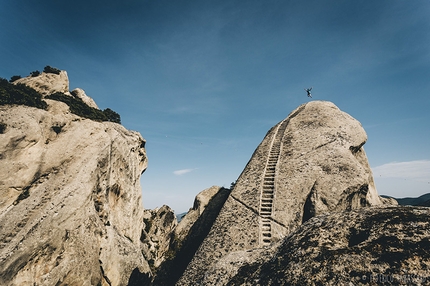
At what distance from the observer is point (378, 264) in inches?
182

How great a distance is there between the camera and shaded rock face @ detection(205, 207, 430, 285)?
4.42 m

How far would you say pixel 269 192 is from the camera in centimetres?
2648

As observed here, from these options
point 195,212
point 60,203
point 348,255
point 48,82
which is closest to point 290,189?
point 195,212

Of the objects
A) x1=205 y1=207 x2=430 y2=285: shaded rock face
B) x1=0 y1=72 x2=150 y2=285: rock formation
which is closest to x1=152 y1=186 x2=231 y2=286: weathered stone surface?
x1=0 y1=72 x2=150 y2=285: rock formation

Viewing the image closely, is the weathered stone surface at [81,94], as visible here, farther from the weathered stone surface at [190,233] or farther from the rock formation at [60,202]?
the weathered stone surface at [190,233]

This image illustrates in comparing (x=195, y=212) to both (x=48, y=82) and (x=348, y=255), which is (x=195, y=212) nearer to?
(x=48, y=82)

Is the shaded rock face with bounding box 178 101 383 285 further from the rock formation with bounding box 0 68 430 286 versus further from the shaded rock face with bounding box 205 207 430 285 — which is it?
the shaded rock face with bounding box 205 207 430 285

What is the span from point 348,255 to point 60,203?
22487 millimetres

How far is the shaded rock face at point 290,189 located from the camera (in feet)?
Answer: 71.7

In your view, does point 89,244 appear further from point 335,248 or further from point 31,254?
point 335,248

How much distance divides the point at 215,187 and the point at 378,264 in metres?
34.5

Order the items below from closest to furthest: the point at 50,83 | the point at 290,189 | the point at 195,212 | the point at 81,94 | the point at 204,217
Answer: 1. the point at 290,189
2. the point at 50,83
3. the point at 204,217
4. the point at 195,212
5. the point at 81,94

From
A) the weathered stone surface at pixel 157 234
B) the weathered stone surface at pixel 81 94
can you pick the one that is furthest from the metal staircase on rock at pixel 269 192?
the weathered stone surface at pixel 81 94

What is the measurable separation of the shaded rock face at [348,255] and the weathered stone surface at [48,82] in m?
35.2
